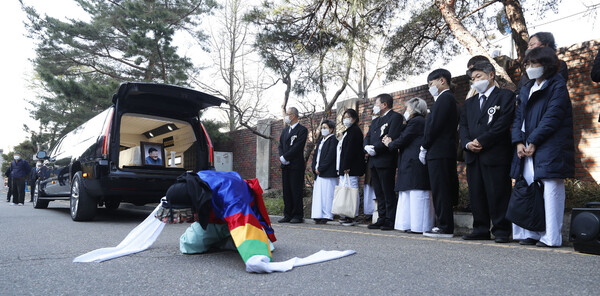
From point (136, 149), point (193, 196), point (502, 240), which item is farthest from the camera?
point (136, 149)

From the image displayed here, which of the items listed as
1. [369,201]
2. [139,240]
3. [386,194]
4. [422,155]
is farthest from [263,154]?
[139,240]

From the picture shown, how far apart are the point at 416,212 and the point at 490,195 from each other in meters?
1.09

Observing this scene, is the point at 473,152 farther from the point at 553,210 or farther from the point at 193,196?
the point at 193,196

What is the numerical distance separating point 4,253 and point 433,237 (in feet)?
14.0

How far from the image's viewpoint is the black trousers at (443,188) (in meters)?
5.04

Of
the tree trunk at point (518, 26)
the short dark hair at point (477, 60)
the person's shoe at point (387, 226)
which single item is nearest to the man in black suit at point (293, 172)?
the person's shoe at point (387, 226)

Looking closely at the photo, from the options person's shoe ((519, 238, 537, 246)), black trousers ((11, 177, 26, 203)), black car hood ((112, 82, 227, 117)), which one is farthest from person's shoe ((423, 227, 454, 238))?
black trousers ((11, 177, 26, 203))

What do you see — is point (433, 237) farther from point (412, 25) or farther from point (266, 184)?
point (266, 184)

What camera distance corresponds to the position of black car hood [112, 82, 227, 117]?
6.29 meters

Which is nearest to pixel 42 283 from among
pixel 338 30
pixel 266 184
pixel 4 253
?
pixel 4 253

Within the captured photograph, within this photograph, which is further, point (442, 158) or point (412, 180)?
point (412, 180)

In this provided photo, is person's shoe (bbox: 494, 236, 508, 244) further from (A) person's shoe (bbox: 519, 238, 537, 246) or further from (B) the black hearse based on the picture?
(B) the black hearse

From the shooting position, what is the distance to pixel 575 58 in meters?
7.37

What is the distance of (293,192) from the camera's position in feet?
23.5
